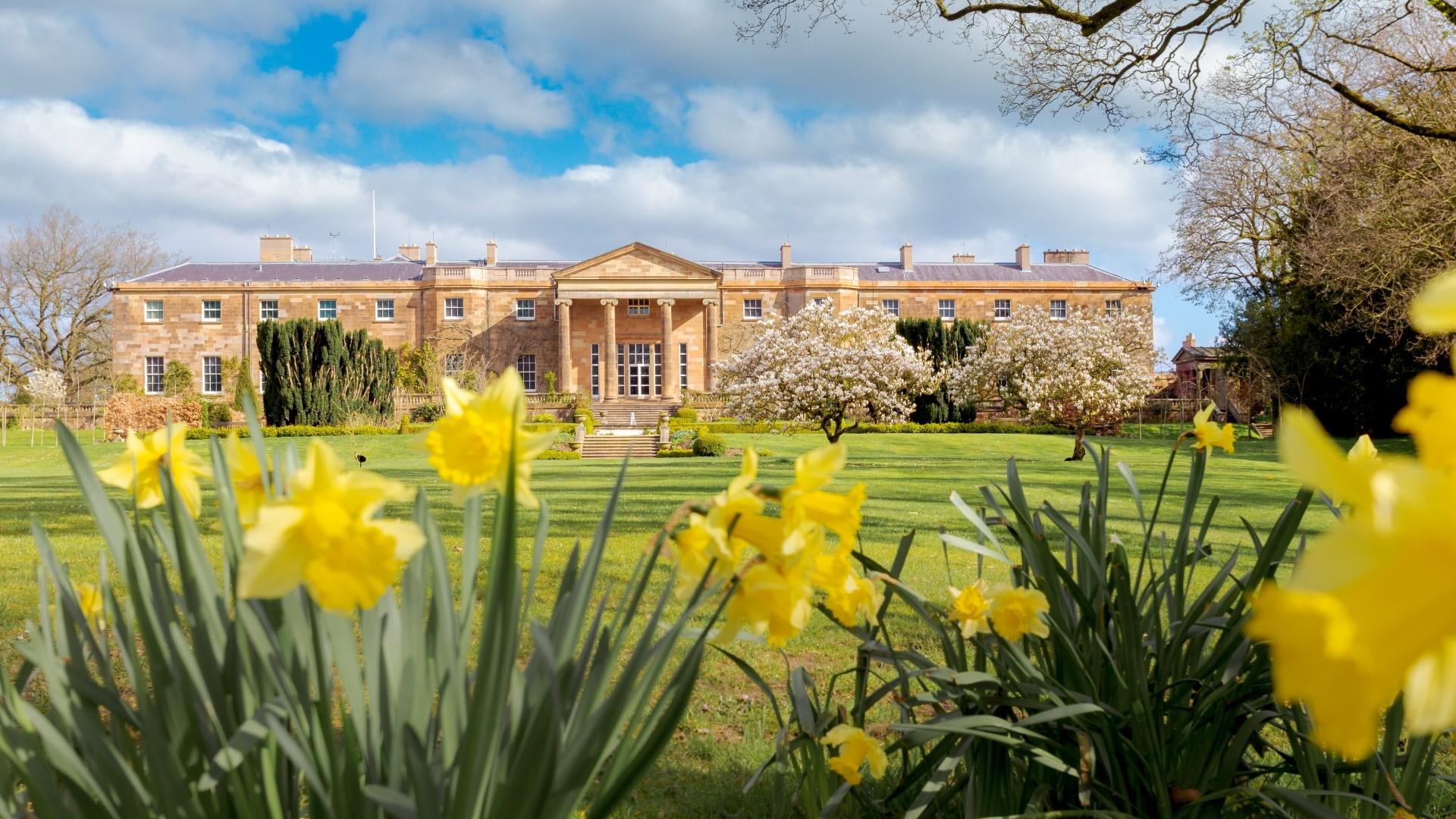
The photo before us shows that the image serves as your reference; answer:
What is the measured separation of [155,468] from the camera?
1037mm

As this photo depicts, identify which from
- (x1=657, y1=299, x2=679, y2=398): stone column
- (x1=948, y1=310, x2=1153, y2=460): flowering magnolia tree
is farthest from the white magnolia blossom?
(x1=948, y1=310, x2=1153, y2=460): flowering magnolia tree

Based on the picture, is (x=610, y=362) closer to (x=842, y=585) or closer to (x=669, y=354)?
(x=669, y=354)

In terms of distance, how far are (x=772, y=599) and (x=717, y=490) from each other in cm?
838

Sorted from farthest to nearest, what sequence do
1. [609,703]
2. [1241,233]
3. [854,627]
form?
[1241,233], [854,627], [609,703]

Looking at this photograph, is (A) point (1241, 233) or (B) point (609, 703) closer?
(B) point (609, 703)

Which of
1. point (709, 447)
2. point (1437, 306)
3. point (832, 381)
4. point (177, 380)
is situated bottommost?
point (709, 447)

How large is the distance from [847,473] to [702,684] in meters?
9.87

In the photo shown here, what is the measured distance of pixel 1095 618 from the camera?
155cm

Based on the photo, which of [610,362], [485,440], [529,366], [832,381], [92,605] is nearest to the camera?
[485,440]

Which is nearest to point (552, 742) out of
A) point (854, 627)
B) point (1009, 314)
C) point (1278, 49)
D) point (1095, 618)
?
point (854, 627)

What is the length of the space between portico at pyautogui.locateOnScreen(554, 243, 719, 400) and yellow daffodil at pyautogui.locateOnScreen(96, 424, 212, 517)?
96.5 feet

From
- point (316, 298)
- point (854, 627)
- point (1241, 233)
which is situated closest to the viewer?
point (854, 627)

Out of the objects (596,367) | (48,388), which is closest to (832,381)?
(596,367)

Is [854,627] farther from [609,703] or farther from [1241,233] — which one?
[1241,233]
